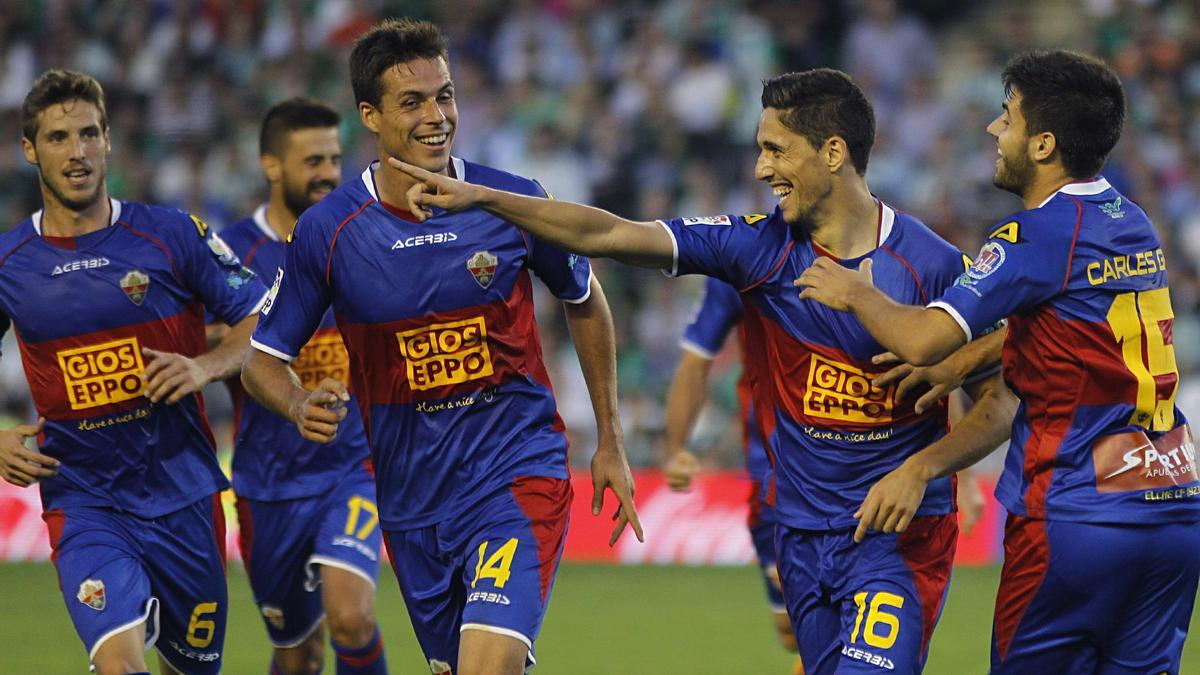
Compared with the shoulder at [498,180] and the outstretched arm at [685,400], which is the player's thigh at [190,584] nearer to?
the shoulder at [498,180]

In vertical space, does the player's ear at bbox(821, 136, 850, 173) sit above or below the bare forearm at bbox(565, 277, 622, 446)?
above

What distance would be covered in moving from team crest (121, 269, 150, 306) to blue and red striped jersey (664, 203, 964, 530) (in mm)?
2370

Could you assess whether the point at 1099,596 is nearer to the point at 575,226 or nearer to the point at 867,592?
the point at 867,592

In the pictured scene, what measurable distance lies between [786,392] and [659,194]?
10.0 m

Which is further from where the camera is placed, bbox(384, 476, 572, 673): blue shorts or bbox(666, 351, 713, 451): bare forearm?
bbox(666, 351, 713, 451): bare forearm

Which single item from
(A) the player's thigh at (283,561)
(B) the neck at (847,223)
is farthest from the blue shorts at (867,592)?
(A) the player's thigh at (283,561)

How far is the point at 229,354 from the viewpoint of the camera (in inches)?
271

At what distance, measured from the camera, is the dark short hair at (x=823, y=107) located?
5672 millimetres

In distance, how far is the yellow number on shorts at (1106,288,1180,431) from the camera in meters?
5.24

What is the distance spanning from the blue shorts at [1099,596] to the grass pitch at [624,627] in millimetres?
4385

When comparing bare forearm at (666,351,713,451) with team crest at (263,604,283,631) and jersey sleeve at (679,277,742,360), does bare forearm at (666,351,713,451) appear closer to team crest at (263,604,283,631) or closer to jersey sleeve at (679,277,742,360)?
jersey sleeve at (679,277,742,360)

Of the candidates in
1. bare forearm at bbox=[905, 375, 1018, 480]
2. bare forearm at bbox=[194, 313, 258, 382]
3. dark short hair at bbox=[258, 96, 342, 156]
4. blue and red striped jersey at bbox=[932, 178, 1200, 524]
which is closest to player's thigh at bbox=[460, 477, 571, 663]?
bare forearm at bbox=[905, 375, 1018, 480]

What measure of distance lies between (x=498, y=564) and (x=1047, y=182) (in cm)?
224

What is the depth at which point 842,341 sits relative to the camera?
5605 mm
